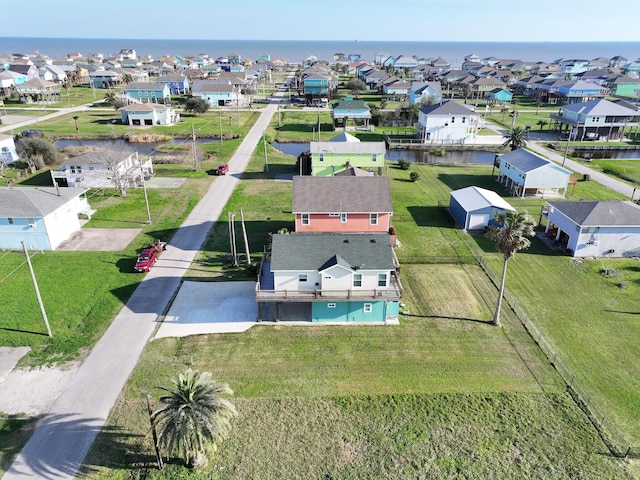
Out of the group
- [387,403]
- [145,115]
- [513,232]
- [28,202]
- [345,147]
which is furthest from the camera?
[145,115]

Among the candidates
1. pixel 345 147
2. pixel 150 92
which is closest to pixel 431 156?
pixel 345 147

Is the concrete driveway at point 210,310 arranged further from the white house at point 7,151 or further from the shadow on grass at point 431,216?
the white house at point 7,151

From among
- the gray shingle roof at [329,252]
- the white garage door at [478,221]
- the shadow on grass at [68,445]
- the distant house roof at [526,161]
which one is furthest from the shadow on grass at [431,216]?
the shadow on grass at [68,445]

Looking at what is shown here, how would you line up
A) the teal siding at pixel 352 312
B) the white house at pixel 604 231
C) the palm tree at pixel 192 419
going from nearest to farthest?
the palm tree at pixel 192 419
the teal siding at pixel 352 312
the white house at pixel 604 231

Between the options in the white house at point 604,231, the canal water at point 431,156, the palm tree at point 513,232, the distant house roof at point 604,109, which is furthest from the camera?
the distant house roof at point 604,109

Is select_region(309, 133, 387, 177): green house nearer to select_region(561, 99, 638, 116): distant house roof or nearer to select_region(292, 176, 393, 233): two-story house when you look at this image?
select_region(292, 176, 393, 233): two-story house

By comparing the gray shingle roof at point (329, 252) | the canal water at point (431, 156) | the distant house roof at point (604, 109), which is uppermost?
the distant house roof at point (604, 109)

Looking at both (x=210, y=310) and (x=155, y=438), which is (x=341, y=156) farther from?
(x=155, y=438)

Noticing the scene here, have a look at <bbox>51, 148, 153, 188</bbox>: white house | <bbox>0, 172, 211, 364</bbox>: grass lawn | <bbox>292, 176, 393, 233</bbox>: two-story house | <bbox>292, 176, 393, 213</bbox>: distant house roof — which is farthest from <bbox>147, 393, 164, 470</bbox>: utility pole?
<bbox>51, 148, 153, 188</bbox>: white house
